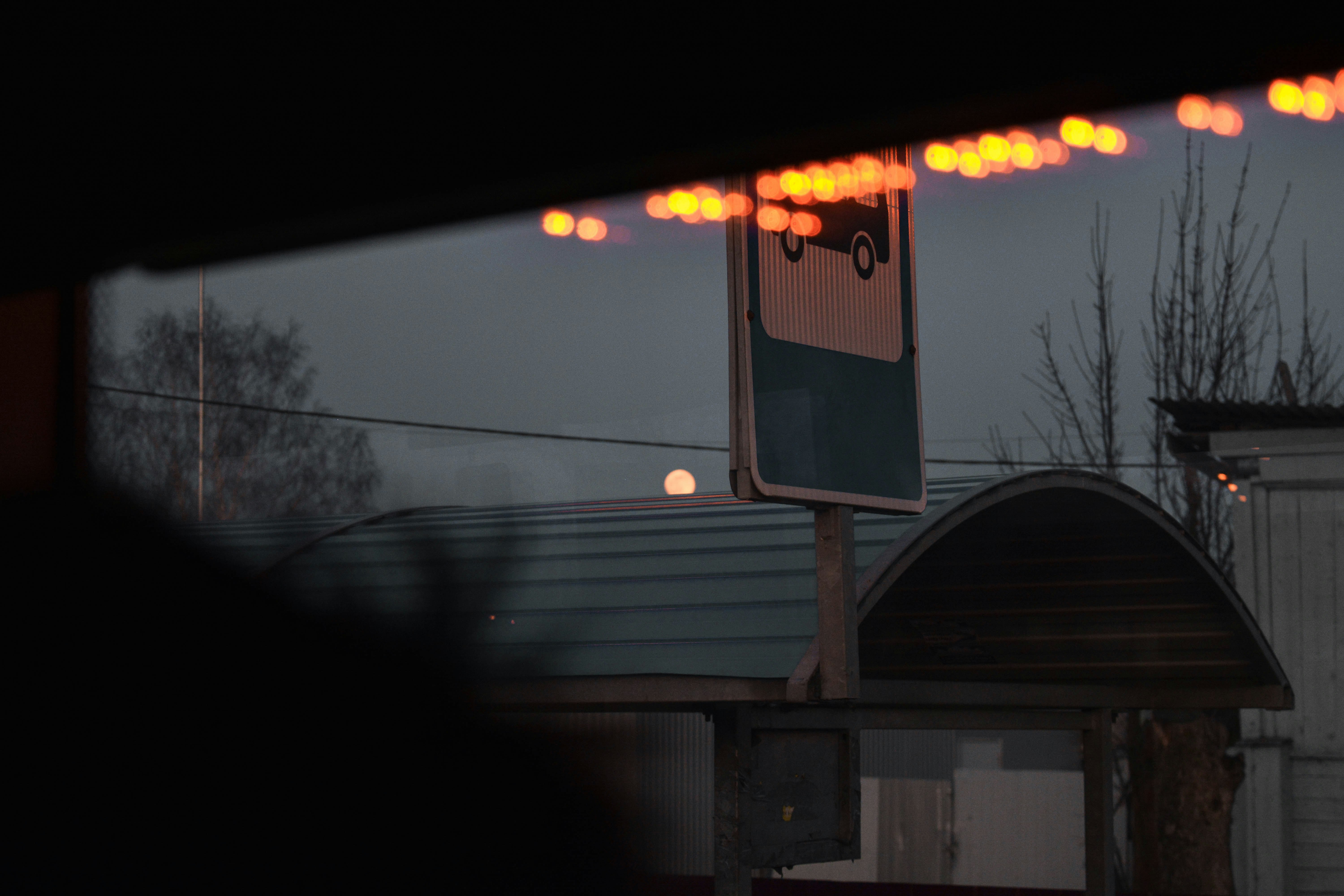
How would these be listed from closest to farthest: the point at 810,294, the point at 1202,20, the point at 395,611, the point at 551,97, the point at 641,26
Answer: the point at 395,611, the point at 1202,20, the point at 641,26, the point at 551,97, the point at 810,294

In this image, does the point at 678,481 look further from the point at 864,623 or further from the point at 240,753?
the point at 240,753

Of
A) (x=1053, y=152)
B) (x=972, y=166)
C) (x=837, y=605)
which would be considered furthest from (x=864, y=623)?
(x=1053, y=152)

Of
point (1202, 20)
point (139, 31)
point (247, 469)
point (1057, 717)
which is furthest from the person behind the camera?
point (247, 469)

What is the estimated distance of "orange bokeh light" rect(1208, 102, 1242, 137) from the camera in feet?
6.91

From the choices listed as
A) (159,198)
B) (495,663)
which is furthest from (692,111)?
(159,198)

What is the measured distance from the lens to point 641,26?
1980mm

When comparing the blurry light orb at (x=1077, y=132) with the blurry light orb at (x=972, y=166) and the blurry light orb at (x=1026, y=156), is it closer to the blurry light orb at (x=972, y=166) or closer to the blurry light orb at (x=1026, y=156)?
the blurry light orb at (x=1026, y=156)

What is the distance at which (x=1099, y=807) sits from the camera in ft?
26.1

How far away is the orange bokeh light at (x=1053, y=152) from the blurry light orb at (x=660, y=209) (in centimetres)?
78

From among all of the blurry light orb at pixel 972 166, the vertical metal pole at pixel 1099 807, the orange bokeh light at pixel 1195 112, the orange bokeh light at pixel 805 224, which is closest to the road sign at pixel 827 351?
the orange bokeh light at pixel 805 224

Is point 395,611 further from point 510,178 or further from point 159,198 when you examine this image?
Answer: point 159,198

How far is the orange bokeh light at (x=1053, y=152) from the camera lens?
2861 millimetres

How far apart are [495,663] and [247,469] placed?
7696 millimetres

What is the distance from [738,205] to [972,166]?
3.54ft
